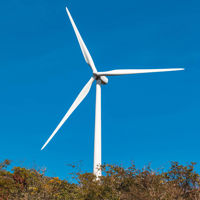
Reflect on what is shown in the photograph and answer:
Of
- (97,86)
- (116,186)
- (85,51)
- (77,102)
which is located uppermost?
(85,51)

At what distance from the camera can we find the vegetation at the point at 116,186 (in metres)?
23.6

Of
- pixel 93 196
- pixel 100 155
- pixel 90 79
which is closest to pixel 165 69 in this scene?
pixel 90 79

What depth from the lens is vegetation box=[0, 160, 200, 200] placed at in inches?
928

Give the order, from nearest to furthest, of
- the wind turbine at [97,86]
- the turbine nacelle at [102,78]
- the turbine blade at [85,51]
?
the wind turbine at [97,86] < the turbine nacelle at [102,78] < the turbine blade at [85,51]

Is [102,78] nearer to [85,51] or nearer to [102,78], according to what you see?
[102,78]

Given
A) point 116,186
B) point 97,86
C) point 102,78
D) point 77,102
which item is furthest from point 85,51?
point 116,186

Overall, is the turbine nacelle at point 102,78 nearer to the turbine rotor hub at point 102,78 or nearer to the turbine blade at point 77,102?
the turbine rotor hub at point 102,78

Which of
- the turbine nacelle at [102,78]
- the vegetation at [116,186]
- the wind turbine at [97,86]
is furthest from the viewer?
the turbine nacelle at [102,78]

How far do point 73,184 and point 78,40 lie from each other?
20212 millimetres

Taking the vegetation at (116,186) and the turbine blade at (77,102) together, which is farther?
the turbine blade at (77,102)

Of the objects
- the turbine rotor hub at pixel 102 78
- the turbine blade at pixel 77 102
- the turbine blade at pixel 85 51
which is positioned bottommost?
the turbine blade at pixel 77 102

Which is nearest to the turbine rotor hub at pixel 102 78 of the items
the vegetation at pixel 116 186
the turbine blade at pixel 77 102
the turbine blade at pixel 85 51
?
the turbine blade at pixel 77 102

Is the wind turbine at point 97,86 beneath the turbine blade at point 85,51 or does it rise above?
beneath

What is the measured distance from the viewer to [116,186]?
2608cm
